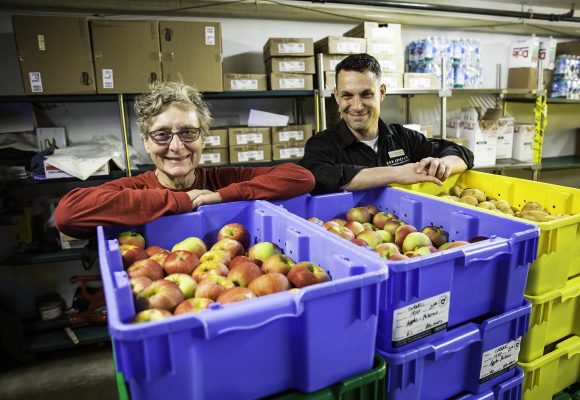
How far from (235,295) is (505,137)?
3642mm

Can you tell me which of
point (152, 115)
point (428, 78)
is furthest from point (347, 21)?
point (152, 115)

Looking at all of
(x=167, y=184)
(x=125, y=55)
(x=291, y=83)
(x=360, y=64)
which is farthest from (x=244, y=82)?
(x=167, y=184)

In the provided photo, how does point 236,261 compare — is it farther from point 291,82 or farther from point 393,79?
point 393,79

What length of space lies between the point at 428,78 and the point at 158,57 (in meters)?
2.10

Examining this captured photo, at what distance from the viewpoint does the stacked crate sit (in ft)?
9.49

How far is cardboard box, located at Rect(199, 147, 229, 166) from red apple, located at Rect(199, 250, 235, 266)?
5.81 feet

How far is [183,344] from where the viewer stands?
609 mm

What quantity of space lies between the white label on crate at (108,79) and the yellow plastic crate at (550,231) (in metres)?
1.93

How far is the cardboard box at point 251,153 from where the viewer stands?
113 inches

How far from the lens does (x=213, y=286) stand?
2.90ft

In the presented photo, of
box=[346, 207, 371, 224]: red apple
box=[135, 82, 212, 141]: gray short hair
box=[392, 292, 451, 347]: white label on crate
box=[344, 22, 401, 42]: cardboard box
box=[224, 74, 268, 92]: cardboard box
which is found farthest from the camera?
box=[344, 22, 401, 42]: cardboard box

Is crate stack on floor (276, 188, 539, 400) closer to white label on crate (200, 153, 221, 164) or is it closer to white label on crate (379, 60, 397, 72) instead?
white label on crate (200, 153, 221, 164)

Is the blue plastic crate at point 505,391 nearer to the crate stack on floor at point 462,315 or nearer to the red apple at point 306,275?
the crate stack on floor at point 462,315

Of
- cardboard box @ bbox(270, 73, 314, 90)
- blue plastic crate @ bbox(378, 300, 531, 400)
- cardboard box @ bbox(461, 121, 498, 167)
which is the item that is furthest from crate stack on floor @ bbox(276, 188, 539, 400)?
cardboard box @ bbox(461, 121, 498, 167)
